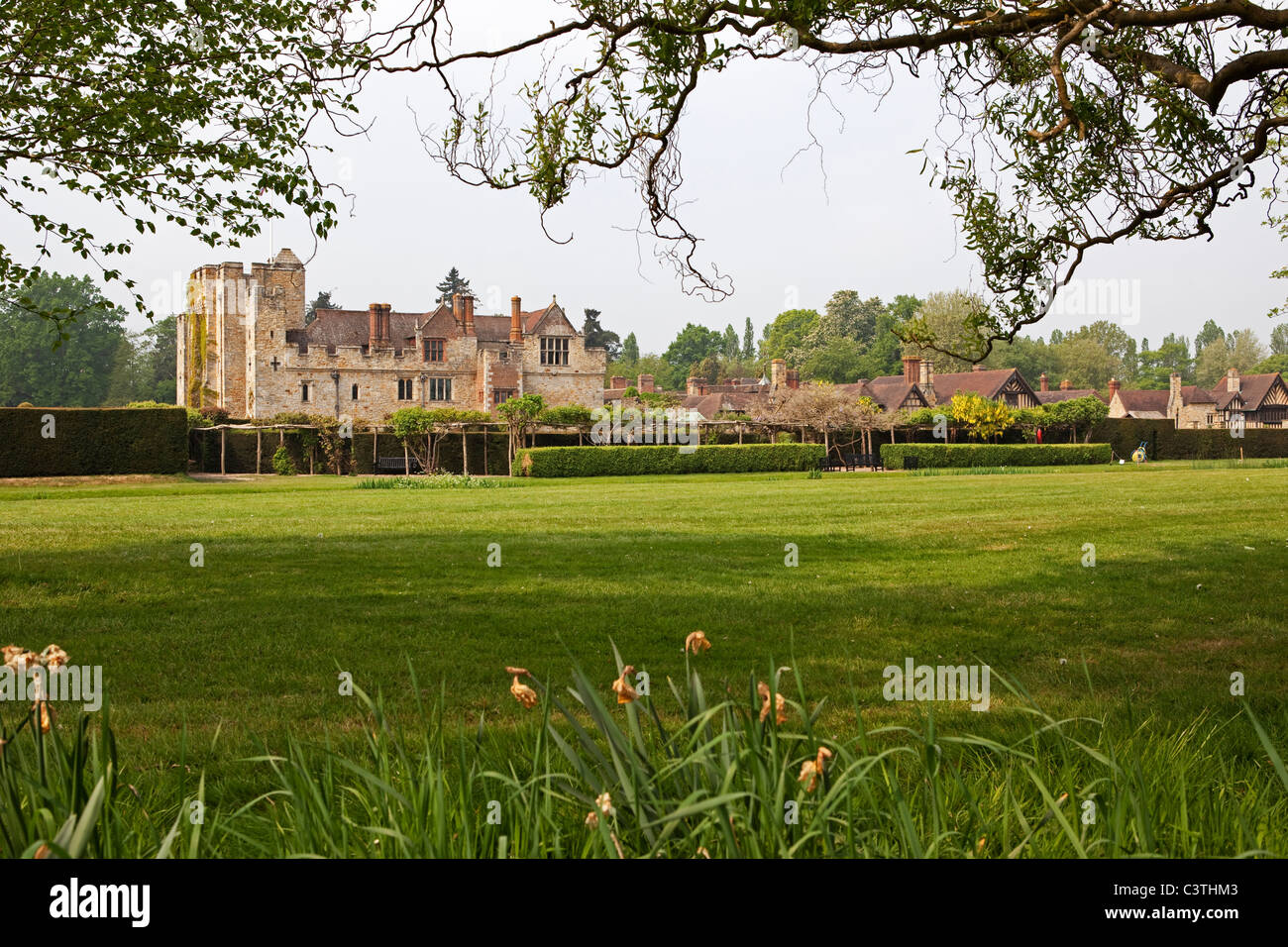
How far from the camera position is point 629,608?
822cm

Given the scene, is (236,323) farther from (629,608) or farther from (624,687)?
(624,687)

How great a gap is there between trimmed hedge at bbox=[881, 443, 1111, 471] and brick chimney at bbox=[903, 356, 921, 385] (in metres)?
16.4

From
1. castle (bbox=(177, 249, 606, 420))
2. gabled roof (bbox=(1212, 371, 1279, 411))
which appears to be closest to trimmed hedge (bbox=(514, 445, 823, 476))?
castle (bbox=(177, 249, 606, 420))

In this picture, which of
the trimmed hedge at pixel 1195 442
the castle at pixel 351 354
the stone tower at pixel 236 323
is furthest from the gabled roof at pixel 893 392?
the stone tower at pixel 236 323

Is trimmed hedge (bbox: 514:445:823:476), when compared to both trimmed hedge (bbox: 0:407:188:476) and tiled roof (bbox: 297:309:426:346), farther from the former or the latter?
tiled roof (bbox: 297:309:426:346)

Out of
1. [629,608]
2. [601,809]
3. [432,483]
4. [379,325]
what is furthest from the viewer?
[379,325]

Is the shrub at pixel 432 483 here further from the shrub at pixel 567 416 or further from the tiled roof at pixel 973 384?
the tiled roof at pixel 973 384

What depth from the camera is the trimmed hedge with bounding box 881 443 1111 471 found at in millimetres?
43156

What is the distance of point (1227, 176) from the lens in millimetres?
7605

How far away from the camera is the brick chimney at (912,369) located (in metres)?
63.0

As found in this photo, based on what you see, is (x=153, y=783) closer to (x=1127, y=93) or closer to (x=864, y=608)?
(x=864, y=608)

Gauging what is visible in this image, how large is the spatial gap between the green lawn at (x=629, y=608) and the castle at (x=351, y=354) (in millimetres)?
37418

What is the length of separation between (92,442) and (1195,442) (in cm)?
5043

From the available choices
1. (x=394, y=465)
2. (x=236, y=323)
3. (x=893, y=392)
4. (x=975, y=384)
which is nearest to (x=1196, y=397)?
(x=975, y=384)
